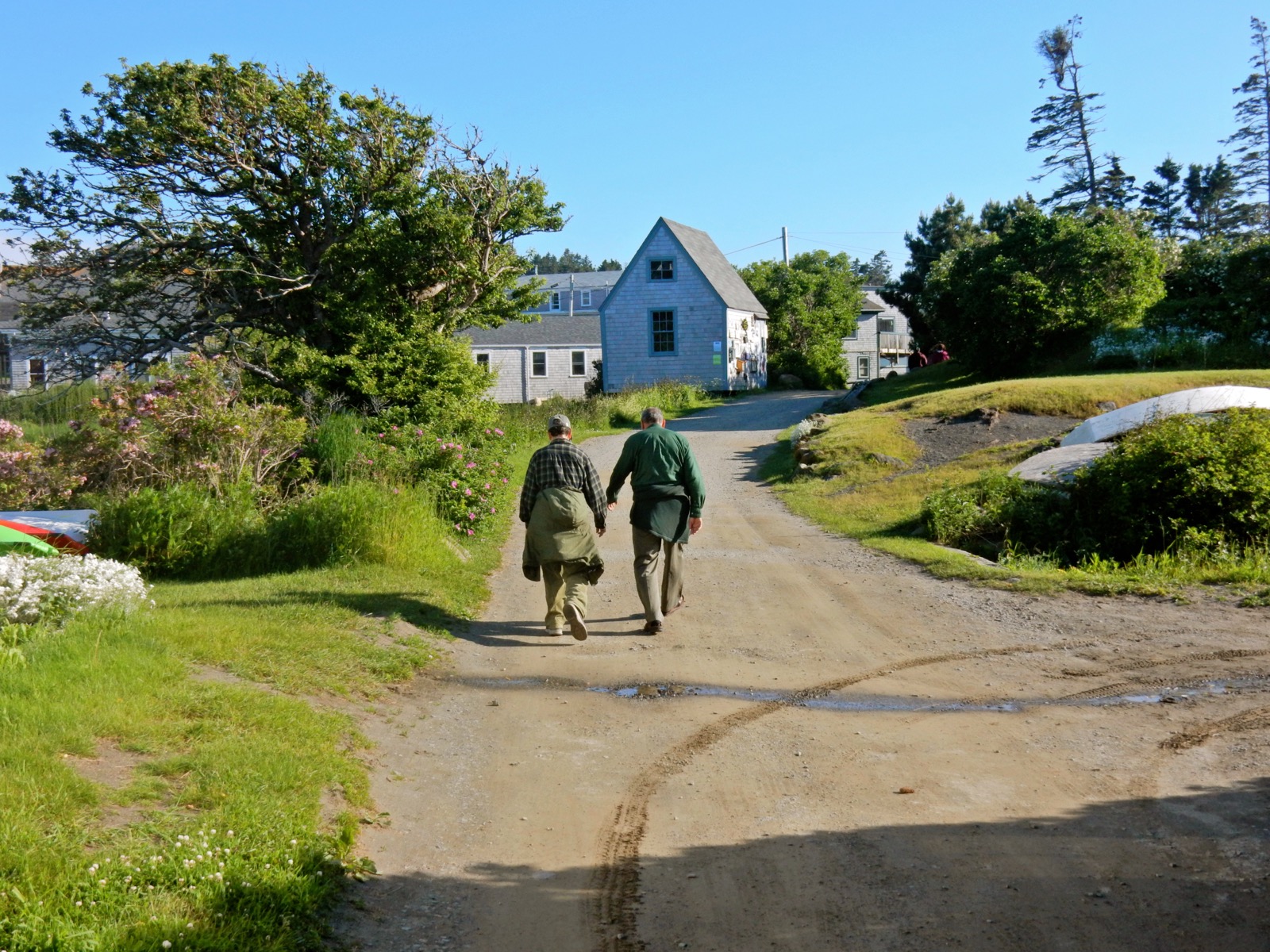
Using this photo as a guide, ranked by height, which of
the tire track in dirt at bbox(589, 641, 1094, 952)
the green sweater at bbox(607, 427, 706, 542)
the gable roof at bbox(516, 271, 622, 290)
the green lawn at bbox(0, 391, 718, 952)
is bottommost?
the tire track in dirt at bbox(589, 641, 1094, 952)

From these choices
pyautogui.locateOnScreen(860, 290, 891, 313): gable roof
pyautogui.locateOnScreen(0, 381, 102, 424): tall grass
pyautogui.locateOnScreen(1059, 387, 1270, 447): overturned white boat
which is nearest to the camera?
pyautogui.locateOnScreen(1059, 387, 1270, 447): overturned white boat

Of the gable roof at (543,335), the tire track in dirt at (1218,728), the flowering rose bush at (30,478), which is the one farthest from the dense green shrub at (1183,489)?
the gable roof at (543,335)

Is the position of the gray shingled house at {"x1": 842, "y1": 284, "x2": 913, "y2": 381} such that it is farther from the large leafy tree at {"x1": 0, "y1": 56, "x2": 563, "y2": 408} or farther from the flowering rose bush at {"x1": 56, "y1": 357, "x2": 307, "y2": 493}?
the flowering rose bush at {"x1": 56, "y1": 357, "x2": 307, "y2": 493}

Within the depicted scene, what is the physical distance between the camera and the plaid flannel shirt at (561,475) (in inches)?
358

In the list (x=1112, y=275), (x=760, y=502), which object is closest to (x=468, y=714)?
(x=760, y=502)

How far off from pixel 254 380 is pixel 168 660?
37.7ft

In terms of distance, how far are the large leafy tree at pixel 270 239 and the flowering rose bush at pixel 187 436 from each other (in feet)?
9.95

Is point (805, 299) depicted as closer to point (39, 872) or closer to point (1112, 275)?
point (1112, 275)

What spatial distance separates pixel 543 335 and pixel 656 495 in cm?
4840

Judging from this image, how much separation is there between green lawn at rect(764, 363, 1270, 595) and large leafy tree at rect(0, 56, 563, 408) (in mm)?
6208

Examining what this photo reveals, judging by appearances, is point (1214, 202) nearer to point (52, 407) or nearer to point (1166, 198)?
point (1166, 198)

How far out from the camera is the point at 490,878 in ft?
16.0

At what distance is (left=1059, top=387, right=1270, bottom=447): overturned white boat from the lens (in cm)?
1498

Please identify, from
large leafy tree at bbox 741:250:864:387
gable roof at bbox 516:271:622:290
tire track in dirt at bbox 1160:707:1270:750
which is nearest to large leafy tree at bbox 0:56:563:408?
tire track in dirt at bbox 1160:707:1270:750
